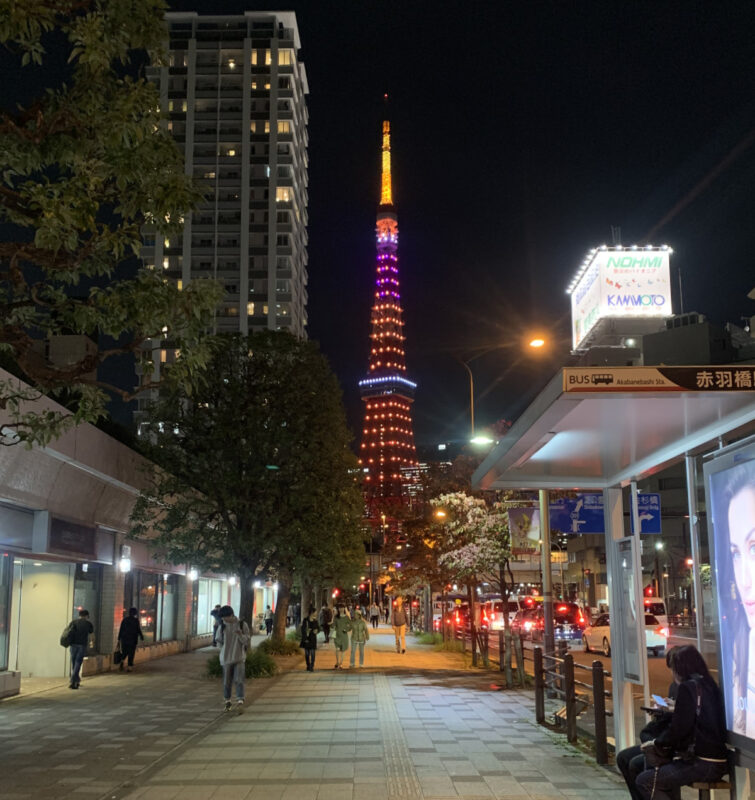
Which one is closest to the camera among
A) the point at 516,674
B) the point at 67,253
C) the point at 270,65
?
the point at 67,253

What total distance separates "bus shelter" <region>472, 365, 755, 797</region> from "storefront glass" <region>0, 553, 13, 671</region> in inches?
379

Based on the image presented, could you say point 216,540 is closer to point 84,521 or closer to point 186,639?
point 84,521

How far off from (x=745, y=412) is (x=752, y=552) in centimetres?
156

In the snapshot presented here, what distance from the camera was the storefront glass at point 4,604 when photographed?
16.5 m

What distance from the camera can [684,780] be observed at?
20.8ft

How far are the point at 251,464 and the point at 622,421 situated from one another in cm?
1581

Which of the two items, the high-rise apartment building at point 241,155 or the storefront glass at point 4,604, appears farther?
the high-rise apartment building at point 241,155

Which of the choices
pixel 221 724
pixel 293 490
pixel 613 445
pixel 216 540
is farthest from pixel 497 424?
pixel 613 445

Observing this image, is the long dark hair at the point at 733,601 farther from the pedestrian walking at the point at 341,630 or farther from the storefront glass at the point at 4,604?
the pedestrian walking at the point at 341,630

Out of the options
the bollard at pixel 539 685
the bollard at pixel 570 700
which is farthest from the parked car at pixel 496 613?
the bollard at pixel 570 700

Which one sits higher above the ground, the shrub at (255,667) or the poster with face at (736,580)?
the poster with face at (736,580)

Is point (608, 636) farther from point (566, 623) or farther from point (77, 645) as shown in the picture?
point (77, 645)

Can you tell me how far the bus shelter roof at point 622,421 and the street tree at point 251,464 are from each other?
11.9 m

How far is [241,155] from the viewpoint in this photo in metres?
108
